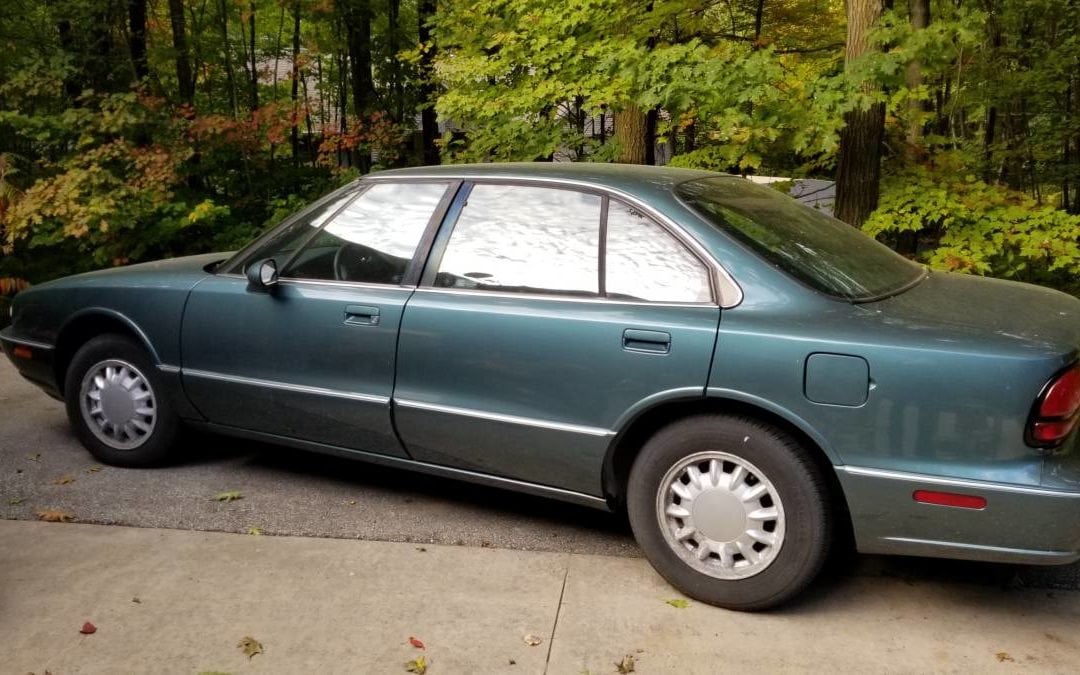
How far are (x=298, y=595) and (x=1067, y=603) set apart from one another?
2796 millimetres

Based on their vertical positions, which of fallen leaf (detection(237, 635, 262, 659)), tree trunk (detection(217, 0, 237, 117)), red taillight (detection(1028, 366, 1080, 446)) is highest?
tree trunk (detection(217, 0, 237, 117))

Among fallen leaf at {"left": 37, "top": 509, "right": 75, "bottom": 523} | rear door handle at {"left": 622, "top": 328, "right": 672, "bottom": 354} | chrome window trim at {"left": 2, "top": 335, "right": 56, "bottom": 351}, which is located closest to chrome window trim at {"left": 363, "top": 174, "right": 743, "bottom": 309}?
rear door handle at {"left": 622, "top": 328, "right": 672, "bottom": 354}

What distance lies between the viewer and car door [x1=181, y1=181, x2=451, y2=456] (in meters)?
4.03

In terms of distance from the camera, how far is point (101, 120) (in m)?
8.90

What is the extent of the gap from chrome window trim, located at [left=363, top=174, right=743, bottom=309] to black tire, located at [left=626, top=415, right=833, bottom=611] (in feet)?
1.43

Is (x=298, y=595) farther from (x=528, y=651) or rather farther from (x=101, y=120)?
(x=101, y=120)

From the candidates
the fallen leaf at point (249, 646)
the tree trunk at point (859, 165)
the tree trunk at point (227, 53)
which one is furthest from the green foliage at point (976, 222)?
the tree trunk at point (227, 53)

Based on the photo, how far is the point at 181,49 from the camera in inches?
486

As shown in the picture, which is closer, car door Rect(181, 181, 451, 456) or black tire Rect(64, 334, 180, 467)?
car door Rect(181, 181, 451, 456)

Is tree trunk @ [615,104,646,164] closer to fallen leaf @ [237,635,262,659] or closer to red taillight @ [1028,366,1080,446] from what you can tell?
red taillight @ [1028,366,1080,446]

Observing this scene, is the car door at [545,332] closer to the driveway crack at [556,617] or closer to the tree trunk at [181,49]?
the driveway crack at [556,617]

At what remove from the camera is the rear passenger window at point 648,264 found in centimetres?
343

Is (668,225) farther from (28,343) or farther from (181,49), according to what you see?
(181,49)

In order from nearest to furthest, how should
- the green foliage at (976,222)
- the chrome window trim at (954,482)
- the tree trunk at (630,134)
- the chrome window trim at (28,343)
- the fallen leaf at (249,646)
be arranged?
the chrome window trim at (954,482), the fallen leaf at (249,646), the chrome window trim at (28,343), the green foliage at (976,222), the tree trunk at (630,134)
